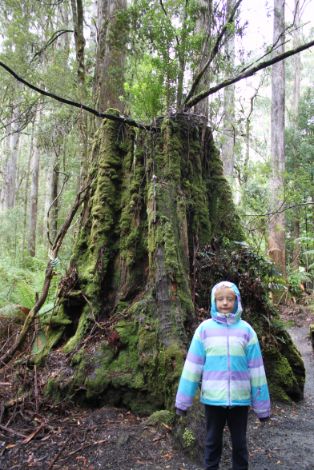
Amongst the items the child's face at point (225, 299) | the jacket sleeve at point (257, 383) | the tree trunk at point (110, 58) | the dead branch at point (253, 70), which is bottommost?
the jacket sleeve at point (257, 383)

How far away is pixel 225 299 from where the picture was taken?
308 centimetres

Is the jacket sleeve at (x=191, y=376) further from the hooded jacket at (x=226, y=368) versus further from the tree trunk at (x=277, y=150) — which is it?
the tree trunk at (x=277, y=150)

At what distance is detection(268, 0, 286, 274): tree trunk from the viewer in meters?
14.2

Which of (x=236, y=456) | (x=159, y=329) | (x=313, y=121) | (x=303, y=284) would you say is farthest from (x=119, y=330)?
(x=313, y=121)

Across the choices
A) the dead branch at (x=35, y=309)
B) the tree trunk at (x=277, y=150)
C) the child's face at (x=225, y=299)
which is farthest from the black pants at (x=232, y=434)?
the tree trunk at (x=277, y=150)

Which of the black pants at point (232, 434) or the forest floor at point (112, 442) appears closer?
the black pants at point (232, 434)

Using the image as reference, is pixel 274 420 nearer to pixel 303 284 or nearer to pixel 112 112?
pixel 112 112

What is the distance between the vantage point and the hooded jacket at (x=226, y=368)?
9.52 feet

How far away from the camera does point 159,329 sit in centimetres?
421

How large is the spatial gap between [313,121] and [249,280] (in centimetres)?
1396

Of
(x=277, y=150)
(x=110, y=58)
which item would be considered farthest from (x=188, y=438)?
(x=277, y=150)

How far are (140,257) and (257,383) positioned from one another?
8.09 ft

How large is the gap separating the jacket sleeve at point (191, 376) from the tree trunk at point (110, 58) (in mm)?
5185

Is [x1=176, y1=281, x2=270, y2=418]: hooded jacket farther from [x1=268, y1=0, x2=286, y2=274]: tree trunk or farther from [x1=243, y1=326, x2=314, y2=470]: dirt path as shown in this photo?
[x1=268, y1=0, x2=286, y2=274]: tree trunk
